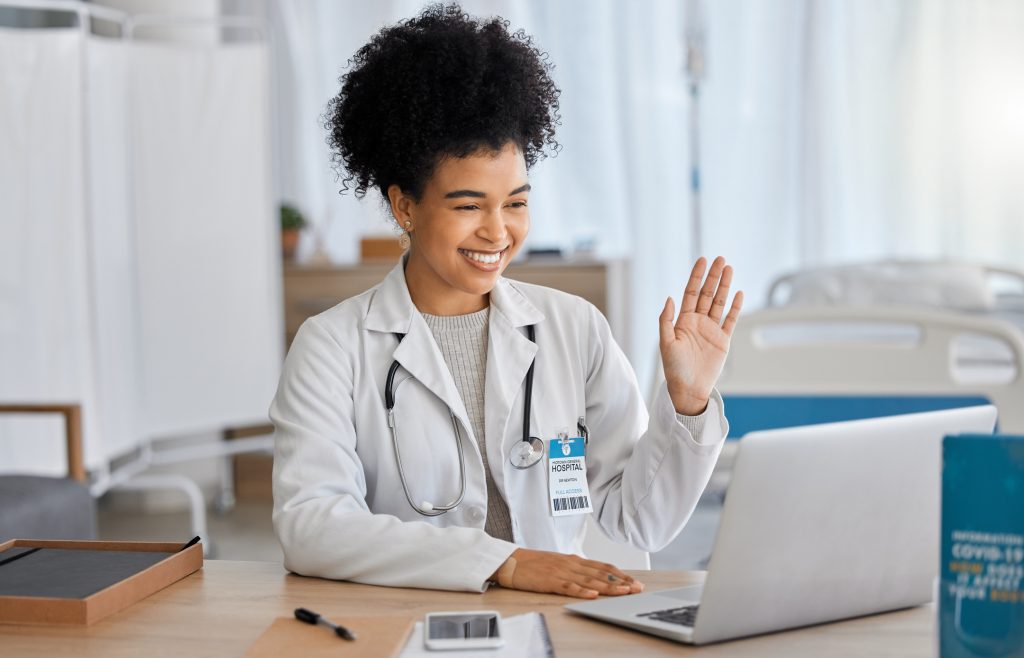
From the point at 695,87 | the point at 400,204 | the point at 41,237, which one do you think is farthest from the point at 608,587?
the point at 695,87

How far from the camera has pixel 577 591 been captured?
1.34 metres

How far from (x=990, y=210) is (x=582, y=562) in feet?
13.5

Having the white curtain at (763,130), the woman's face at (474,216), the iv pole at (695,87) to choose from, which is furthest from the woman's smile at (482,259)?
the white curtain at (763,130)

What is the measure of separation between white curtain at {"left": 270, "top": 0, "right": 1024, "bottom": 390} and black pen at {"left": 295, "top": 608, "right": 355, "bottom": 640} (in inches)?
158

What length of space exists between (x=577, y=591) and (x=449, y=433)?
42cm

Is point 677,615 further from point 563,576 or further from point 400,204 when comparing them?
point 400,204

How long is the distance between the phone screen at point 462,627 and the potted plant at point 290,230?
388 centimetres

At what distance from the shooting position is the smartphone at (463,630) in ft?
3.79

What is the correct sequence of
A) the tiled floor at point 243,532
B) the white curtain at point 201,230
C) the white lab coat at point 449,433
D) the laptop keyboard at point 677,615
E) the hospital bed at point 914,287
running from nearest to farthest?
the laptop keyboard at point 677,615
the white lab coat at point 449,433
the tiled floor at point 243,532
the white curtain at point 201,230
the hospital bed at point 914,287

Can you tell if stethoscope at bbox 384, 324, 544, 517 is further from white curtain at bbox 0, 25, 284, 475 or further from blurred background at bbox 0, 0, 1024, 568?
white curtain at bbox 0, 25, 284, 475

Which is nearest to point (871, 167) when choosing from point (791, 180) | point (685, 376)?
point (791, 180)

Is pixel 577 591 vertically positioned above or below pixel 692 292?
below

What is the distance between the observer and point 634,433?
1.77 metres

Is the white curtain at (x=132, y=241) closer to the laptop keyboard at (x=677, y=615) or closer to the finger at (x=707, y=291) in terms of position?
the finger at (x=707, y=291)
